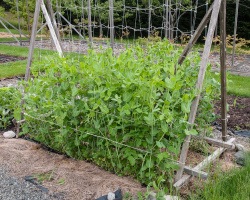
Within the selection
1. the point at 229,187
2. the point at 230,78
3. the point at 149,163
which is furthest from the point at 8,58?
the point at 229,187

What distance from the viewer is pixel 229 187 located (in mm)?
2266

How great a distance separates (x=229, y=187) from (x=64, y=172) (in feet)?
5.44

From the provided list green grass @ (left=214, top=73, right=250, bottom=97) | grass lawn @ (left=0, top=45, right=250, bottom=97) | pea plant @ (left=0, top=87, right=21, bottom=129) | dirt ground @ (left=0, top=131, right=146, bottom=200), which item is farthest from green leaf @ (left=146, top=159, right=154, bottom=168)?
grass lawn @ (left=0, top=45, right=250, bottom=97)

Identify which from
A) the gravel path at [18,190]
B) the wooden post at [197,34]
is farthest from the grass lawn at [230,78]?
the gravel path at [18,190]

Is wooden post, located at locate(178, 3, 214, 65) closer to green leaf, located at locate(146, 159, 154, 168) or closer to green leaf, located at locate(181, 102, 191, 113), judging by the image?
green leaf, located at locate(181, 102, 191, 113)

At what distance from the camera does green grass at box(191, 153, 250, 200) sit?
2.08 m

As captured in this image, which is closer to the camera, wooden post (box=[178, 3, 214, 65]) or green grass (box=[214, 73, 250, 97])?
wooden post (box=[178, 3, 214, 65])

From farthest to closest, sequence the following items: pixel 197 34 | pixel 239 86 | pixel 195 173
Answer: pixel 239 86
pixel 197 34
pixel 195 173

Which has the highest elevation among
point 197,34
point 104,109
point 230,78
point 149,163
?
point 197,34

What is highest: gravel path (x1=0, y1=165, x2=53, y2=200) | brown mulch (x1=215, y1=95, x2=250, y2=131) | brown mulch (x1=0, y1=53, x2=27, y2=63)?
brown mulch (x1=0, y1=53, x2=27, y2=63)

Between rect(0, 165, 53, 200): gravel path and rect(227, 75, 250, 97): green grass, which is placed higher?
rect(227, 75, 250, 97): green grass

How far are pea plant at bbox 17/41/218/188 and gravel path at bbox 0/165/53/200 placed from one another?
0.58 metres

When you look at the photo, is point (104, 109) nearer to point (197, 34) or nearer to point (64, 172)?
point (64, 172)

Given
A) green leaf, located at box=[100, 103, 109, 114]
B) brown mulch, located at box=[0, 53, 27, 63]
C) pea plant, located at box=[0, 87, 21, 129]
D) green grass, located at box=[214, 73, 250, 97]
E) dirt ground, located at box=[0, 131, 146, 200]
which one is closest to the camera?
green leaf, located at box=[100, 103, 109, 114]
